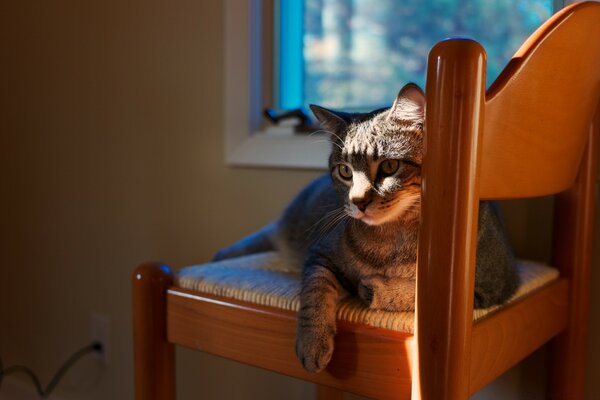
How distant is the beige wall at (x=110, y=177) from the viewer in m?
1.35

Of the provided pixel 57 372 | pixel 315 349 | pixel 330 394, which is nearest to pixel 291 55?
pixel 330 394

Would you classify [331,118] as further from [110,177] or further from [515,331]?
[110,177]

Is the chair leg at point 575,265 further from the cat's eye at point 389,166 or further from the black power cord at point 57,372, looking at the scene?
the black power cord at point 57,372

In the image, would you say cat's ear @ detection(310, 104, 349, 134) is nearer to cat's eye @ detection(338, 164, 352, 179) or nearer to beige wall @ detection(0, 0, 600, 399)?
cat's eye @ detection(338, 164, 352, 179)

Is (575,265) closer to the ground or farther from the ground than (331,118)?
closer to the ground

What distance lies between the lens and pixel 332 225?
0.85 meters

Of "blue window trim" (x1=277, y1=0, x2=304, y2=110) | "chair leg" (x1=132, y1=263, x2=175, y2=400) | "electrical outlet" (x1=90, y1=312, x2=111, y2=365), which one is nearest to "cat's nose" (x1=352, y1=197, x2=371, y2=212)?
"chair leg" (x1=132, y1=263, x2=175, y2=400)

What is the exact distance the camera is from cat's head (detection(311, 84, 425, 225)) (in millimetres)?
648

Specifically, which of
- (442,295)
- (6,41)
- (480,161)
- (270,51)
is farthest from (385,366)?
(6,41)

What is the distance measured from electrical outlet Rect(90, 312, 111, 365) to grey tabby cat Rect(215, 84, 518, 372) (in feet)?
3.17

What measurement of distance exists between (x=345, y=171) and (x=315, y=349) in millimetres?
213

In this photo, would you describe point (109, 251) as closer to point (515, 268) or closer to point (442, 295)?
point (515, 268)

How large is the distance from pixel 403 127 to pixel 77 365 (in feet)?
4.43

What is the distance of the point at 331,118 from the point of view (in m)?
0.76
